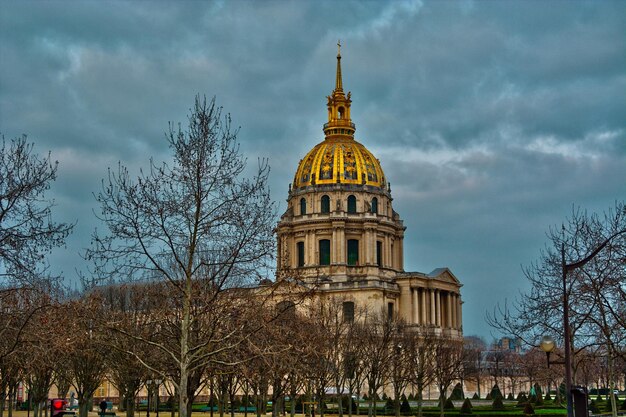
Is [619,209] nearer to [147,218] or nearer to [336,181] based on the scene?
[147,218]

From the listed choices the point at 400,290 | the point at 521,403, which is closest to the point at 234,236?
the point at 521,403

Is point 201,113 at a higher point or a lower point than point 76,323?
higher

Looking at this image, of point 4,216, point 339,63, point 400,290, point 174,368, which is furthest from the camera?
point 339,63

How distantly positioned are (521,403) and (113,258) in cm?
6855

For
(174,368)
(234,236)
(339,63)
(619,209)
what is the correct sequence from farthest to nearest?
(339,63)
(619,209)
(174,368)
(234,236)

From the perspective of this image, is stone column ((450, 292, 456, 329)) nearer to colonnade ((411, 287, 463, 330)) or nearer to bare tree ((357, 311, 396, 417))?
colonnade ((411, 287, 463, 330))

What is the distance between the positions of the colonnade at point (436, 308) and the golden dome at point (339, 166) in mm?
16643

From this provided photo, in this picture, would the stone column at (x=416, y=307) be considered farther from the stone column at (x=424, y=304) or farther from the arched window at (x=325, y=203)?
the arched window at (x=325, y=203)

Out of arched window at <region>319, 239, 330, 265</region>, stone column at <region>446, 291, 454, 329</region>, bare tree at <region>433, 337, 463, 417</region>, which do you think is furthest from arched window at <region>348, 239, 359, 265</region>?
bare tree at <region>433, 337, 463, 417</region>

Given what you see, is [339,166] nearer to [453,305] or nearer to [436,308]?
[436,308]

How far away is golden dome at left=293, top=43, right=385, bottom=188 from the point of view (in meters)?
126

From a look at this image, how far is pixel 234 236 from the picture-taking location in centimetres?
2623

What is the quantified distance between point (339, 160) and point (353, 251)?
1283 centimetres

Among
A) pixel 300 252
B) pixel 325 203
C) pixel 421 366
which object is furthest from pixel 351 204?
pixel 421 366
